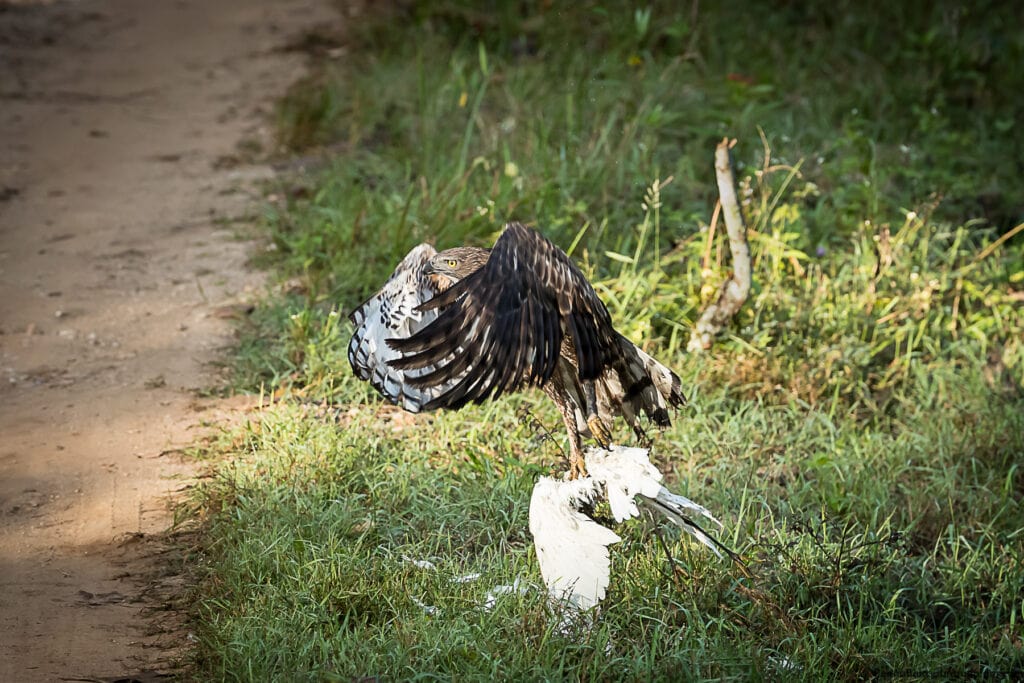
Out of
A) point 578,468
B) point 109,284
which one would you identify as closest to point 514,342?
point 578,468

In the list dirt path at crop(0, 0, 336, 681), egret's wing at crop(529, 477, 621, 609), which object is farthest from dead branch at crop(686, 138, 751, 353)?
dirt path at crop(0, 0, 336, 681)

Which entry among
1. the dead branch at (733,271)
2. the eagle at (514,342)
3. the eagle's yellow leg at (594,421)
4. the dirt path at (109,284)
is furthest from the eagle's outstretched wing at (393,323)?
the dead branch at (733,271)

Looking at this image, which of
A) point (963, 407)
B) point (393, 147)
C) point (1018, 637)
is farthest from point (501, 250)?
point (393, 147)

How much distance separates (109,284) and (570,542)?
3.00 m

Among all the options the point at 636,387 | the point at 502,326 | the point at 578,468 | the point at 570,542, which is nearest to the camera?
the point at 502,326

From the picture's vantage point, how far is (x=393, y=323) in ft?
10.9

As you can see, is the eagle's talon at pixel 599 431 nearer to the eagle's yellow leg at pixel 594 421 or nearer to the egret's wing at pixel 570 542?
the eagle's yellow leg at pixel 594 421

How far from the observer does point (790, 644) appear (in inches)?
129

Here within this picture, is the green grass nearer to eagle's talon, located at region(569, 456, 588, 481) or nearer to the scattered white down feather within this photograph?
the scattered white down feather

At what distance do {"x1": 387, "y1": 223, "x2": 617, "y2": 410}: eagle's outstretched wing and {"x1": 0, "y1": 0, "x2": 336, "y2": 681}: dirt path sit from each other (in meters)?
1.22

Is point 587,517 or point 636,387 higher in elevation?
point 636,387

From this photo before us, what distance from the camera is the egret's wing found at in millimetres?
3033

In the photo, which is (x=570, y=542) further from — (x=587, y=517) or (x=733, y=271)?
(x=733, y=271)

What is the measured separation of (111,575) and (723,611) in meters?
1.85
